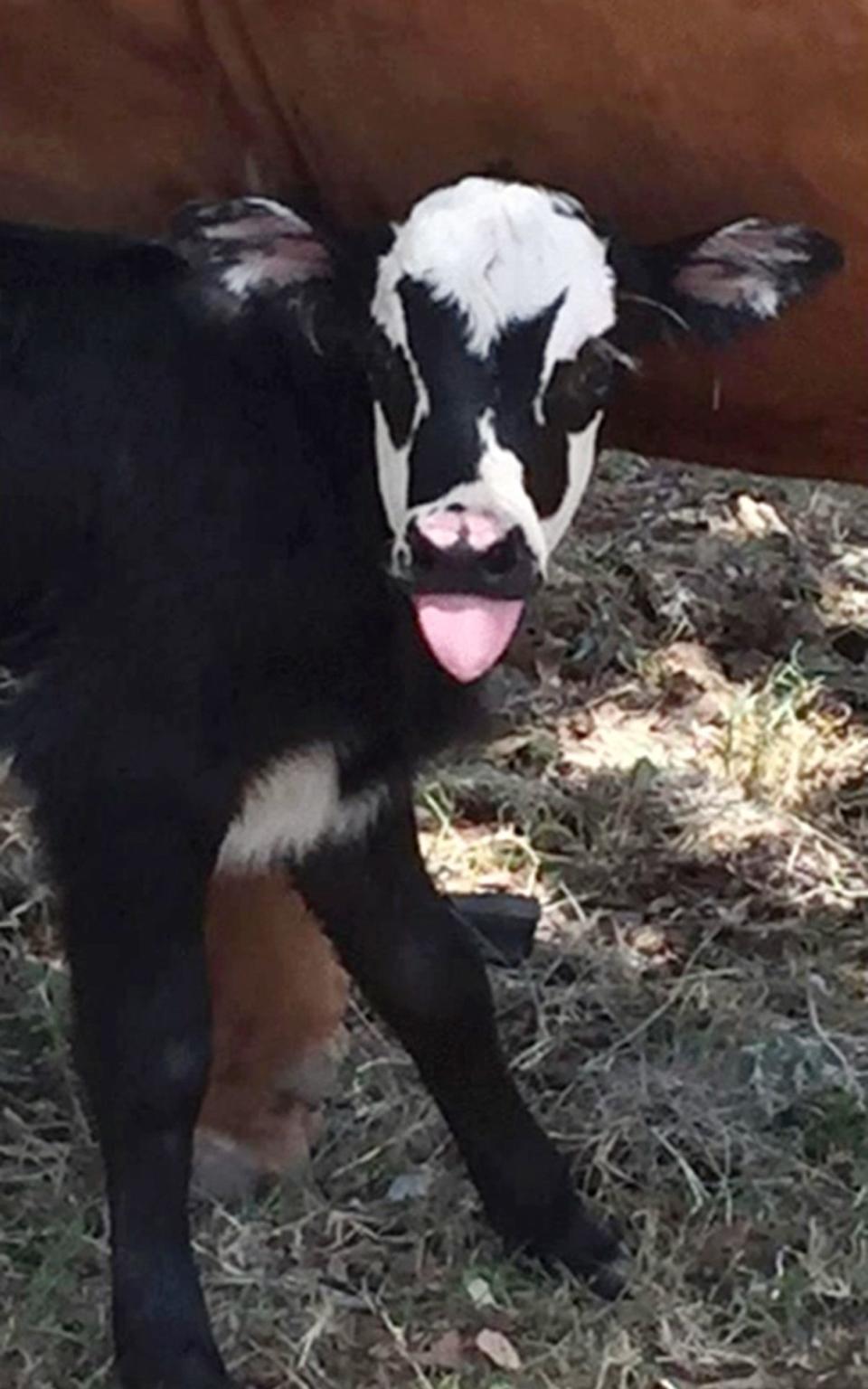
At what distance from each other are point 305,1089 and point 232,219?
124 centimetres

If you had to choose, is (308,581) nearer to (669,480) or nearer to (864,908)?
(864,908)

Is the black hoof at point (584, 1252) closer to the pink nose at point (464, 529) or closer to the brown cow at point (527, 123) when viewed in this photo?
the brown cow at point (527, 123)

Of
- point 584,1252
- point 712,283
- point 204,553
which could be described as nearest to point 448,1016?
point 584,1252

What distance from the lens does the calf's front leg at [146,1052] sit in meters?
3.17

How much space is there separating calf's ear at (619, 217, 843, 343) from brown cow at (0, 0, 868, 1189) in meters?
0.09

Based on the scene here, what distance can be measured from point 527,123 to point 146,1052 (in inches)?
42.6

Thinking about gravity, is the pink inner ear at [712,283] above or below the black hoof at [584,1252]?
above

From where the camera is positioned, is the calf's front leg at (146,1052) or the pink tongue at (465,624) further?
the calf's front leg at (146,1052)

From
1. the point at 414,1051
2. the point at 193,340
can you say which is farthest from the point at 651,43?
the point at 414,1051

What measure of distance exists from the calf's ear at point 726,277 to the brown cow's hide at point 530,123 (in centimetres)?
9

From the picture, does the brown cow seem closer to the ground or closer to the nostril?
the nostril

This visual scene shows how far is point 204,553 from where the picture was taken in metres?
3.14

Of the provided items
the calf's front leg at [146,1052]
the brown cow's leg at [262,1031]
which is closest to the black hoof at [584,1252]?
the brown cow's leg at [262,1031]

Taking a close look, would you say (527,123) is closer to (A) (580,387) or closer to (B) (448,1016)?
(A) (580,387)
